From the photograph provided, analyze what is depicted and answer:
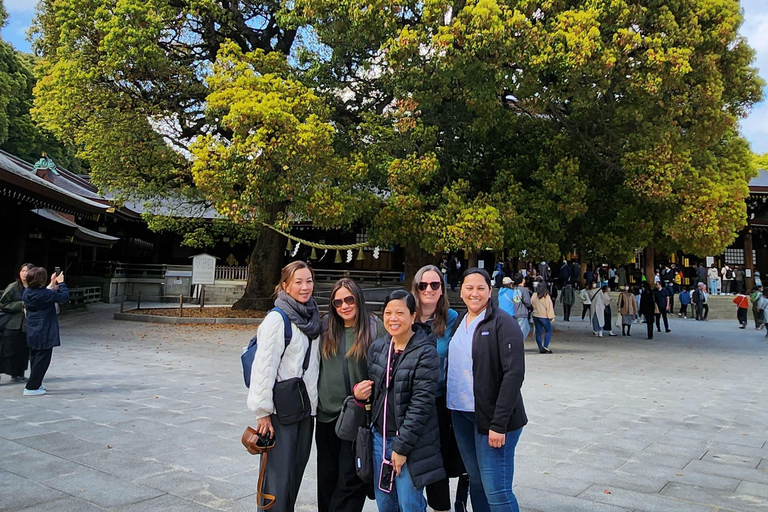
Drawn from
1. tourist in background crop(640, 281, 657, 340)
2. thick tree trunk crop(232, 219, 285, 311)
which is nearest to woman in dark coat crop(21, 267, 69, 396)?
thick tree trunk crop(232, 219, 285, 311)

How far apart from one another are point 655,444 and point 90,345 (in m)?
10.6

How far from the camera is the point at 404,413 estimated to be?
286 cm

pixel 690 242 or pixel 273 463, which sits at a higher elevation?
pixel 690 242

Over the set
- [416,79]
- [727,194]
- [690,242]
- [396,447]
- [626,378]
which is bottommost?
[626,378]

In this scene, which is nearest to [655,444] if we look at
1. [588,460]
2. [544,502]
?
[588,460]

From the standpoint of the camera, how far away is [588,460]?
15.2 ft

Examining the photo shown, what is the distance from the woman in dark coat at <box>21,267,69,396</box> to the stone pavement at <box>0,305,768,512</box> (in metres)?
0.33

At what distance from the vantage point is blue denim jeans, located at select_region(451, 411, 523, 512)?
2.89m

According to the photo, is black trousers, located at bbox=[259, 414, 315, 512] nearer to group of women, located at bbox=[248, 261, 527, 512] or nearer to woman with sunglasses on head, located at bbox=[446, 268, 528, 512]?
group of women, located at bbox=[248, 261, 527, 512]

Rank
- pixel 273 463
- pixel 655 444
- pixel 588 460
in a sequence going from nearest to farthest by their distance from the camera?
pixel 273 463
pixel 588 460
pixel 655 444

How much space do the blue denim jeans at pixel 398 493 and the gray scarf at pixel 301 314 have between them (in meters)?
0.69

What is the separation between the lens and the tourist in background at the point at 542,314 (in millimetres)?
11547

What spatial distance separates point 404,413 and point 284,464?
83 cm

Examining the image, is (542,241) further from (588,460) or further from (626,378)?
(588,460)
